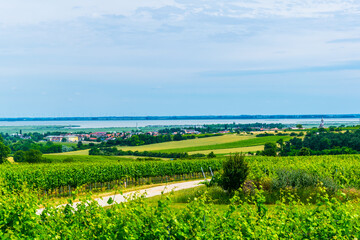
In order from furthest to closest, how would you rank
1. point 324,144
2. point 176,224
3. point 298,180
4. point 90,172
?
point 324,144 < point 90,172 < point 298,180 < point 176,224

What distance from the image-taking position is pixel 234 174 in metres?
17.2

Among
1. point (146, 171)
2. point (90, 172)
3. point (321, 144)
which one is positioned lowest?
point (321, 144)

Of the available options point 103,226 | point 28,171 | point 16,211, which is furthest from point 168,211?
point 28,171

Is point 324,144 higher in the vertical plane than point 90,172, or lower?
lower

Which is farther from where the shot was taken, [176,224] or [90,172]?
[90,172]

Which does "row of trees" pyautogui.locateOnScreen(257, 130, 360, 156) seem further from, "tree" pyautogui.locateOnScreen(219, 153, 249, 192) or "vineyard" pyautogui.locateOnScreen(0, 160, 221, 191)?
"tree" pyautogui.locateOnScreen(219, 153, 249, 192)

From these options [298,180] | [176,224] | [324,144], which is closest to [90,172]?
[298,180]

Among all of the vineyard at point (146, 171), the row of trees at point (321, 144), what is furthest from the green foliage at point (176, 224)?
the row of trees at point (321, 144)

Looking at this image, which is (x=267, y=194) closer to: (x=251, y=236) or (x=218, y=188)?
(x=218, y=188)

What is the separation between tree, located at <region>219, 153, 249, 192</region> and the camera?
17.1 m

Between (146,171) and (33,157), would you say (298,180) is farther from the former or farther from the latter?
(33,157)

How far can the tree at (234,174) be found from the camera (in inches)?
673

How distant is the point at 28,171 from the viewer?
24562 millimetres

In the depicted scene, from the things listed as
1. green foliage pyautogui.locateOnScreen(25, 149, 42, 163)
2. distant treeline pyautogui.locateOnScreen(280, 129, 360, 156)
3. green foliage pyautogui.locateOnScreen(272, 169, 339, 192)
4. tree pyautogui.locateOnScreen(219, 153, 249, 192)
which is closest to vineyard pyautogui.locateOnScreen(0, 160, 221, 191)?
tree pyautogui.locateOnScreen(219, 153, 249, 192)
